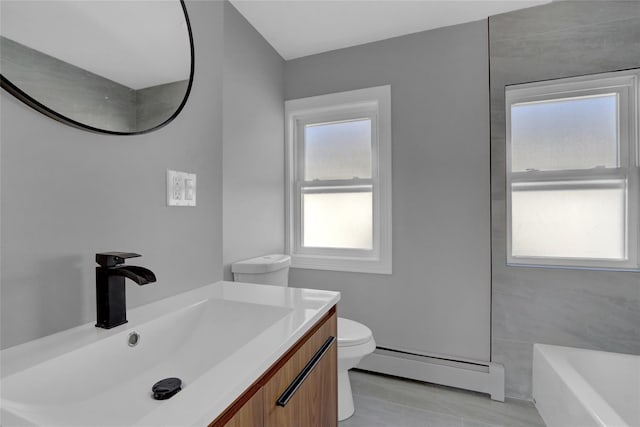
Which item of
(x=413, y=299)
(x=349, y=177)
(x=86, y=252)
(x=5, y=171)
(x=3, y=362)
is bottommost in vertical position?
(x=413, y=299)

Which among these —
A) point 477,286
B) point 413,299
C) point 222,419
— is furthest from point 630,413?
point 222,419

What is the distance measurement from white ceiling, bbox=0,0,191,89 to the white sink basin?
72 cm

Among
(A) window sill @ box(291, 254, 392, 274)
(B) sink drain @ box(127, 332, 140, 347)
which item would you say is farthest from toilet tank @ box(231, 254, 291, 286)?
(B) sink drain @ box(127, 332, 140, 347)

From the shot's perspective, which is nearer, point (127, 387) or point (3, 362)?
point (3, 362)

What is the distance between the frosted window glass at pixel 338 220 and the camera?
2.30 metres

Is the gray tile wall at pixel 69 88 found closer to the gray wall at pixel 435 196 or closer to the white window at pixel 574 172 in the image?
the gray wall at pixel 435 196

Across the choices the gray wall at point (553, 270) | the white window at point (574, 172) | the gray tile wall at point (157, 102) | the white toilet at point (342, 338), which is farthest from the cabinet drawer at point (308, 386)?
the white window at point (574, 172)

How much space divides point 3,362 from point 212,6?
4.95 ft

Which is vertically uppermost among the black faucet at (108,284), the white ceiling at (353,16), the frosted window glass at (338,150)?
the white ceiling at (353,16)

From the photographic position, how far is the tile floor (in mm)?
1656

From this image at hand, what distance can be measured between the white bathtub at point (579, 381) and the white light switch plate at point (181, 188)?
1682 millimetres

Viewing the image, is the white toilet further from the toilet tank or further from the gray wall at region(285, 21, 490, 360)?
the gray wall at region(285, 21, 490, 360)

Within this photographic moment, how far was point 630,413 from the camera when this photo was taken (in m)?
1.39

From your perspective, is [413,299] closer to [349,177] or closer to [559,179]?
[349,177]
